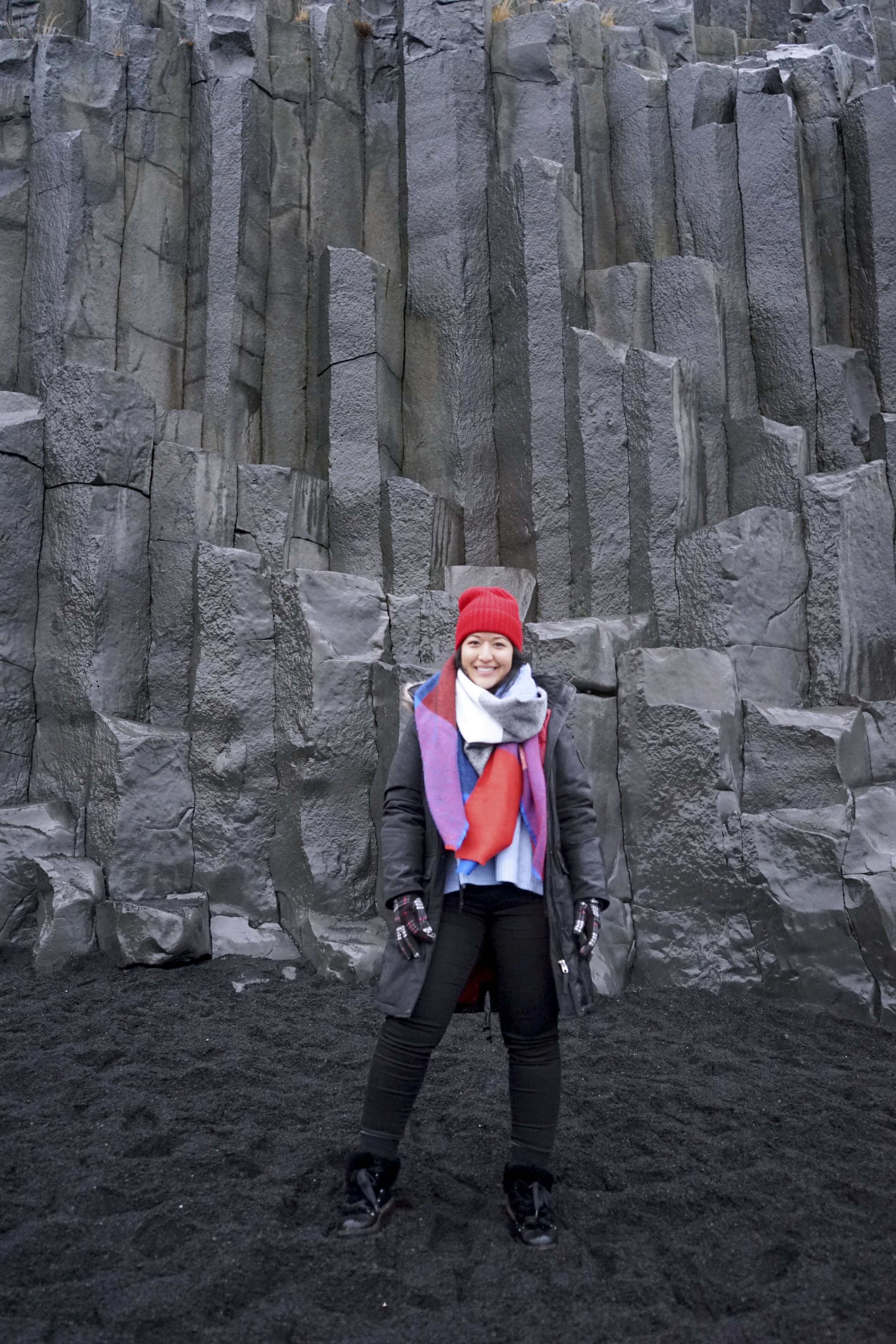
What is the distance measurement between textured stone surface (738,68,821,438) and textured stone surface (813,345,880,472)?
0.26 feet

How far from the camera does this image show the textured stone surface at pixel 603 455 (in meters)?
7.00

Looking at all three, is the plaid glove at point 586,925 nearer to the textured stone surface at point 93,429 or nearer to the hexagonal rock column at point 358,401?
the hexagonal rock column at point 358,401

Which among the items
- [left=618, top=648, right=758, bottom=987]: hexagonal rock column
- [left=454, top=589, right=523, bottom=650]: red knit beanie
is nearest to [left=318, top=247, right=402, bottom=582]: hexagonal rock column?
[left=618, top=648, right=758, bottom=987]: hexagonal rock column

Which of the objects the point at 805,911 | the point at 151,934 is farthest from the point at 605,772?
the point at 151,934

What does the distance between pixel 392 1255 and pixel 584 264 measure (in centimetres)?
758

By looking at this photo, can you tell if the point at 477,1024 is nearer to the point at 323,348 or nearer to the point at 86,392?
the point at 86,392

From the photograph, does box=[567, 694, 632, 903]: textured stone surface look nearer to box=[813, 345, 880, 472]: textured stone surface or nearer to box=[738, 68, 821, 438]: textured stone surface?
box=[813, 345, 880, 472]: textured stone surface

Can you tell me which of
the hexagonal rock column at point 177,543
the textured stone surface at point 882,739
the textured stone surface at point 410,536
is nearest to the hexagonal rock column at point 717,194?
the textured stone surface at point 410,536

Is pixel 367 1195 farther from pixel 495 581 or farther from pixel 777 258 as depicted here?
pixel 777 258

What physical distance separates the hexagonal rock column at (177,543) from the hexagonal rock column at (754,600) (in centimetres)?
315

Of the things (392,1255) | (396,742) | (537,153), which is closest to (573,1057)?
(392,1255)

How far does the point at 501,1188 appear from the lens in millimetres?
2990

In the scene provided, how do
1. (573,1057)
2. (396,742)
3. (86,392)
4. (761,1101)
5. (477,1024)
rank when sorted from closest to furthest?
(761,1101), (573,1057), (477,1024), (396,742), (86,392)

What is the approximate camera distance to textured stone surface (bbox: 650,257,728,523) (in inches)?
295
